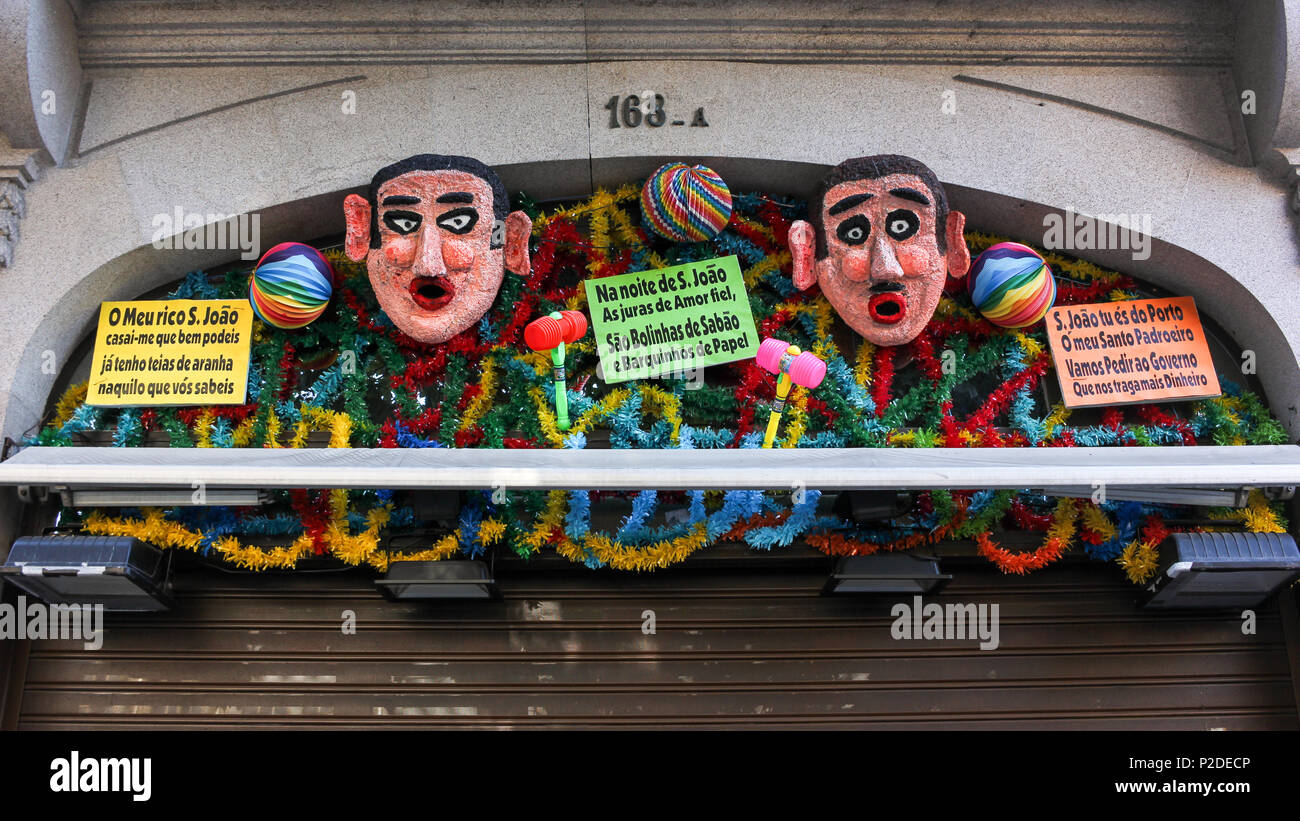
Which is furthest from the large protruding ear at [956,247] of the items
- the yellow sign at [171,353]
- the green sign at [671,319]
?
the yellow sign at [171,353]

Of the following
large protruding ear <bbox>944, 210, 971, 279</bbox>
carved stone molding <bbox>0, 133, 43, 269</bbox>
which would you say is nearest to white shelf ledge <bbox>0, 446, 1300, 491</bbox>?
large protruding ear <bbox>944, 210, 971, 279</bbox>

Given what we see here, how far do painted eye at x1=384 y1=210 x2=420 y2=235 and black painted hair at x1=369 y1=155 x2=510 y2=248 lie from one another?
0.09m

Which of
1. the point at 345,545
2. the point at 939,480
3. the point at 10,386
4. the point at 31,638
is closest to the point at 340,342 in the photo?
the point at 345,545

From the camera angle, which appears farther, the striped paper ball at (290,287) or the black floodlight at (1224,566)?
the striped paper ball at (290,287)

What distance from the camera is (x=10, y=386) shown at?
434 cm

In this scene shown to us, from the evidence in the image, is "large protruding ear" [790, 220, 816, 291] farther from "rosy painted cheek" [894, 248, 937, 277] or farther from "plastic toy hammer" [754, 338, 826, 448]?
"plastic toy hammer" [754, 338, 826, 448]

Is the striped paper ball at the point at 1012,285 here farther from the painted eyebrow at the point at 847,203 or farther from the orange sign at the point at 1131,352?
the painted eyebrow at the point at 847,203

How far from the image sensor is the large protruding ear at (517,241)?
452cm

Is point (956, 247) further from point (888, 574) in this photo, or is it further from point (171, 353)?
point (171, 353)

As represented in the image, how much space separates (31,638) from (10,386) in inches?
44.6

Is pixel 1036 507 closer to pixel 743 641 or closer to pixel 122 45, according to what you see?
pixel 743 641

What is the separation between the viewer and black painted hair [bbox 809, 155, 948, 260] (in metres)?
4.41

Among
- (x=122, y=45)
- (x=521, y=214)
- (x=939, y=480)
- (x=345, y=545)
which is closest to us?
(x=939, y=480)

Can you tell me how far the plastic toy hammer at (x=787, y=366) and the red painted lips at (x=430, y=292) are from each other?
145cm
